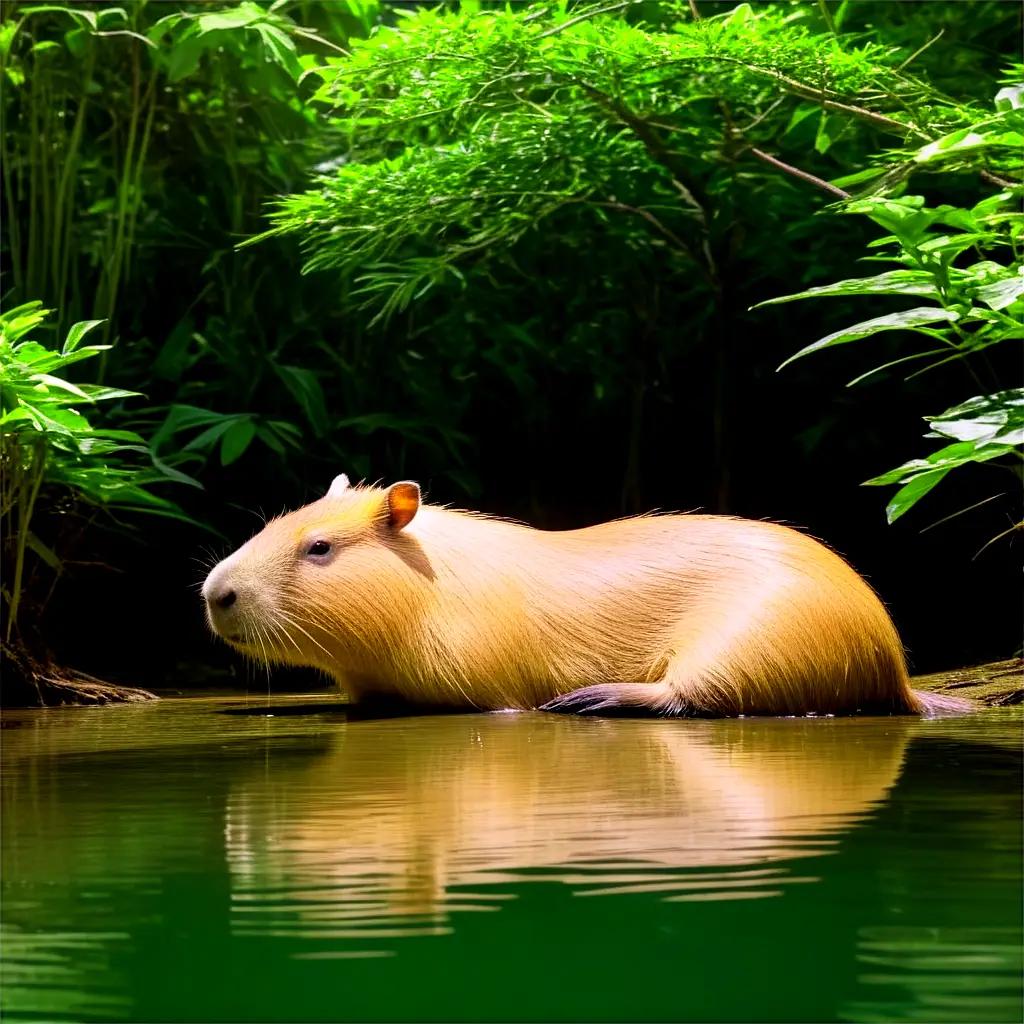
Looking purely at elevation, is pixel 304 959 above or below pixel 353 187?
below

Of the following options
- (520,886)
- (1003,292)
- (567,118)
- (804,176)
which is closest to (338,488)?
(567,118)

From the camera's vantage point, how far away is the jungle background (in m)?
5.11

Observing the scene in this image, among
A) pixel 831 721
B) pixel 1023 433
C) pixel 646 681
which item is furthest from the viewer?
pixel 646 681

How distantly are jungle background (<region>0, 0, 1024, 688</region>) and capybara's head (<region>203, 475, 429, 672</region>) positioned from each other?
0.66 metres

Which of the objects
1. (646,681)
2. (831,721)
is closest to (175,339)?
(646,681)

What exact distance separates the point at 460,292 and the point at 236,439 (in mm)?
1329

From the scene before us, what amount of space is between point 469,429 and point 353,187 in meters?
1.60

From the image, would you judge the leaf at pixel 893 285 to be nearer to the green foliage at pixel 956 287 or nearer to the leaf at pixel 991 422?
the green foliage at pixel 956 287

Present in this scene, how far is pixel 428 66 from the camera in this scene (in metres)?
4.75

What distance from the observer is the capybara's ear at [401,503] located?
4.34 meters

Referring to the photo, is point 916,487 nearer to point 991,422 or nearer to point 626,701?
point 991,422

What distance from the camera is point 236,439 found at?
5.38 m

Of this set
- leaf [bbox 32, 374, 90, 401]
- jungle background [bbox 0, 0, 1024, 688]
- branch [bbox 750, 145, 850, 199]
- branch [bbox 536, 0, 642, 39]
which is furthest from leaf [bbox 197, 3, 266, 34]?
branch [bbox 750, 145, 850, 199]

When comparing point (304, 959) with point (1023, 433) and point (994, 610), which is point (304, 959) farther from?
point (994, 610)
